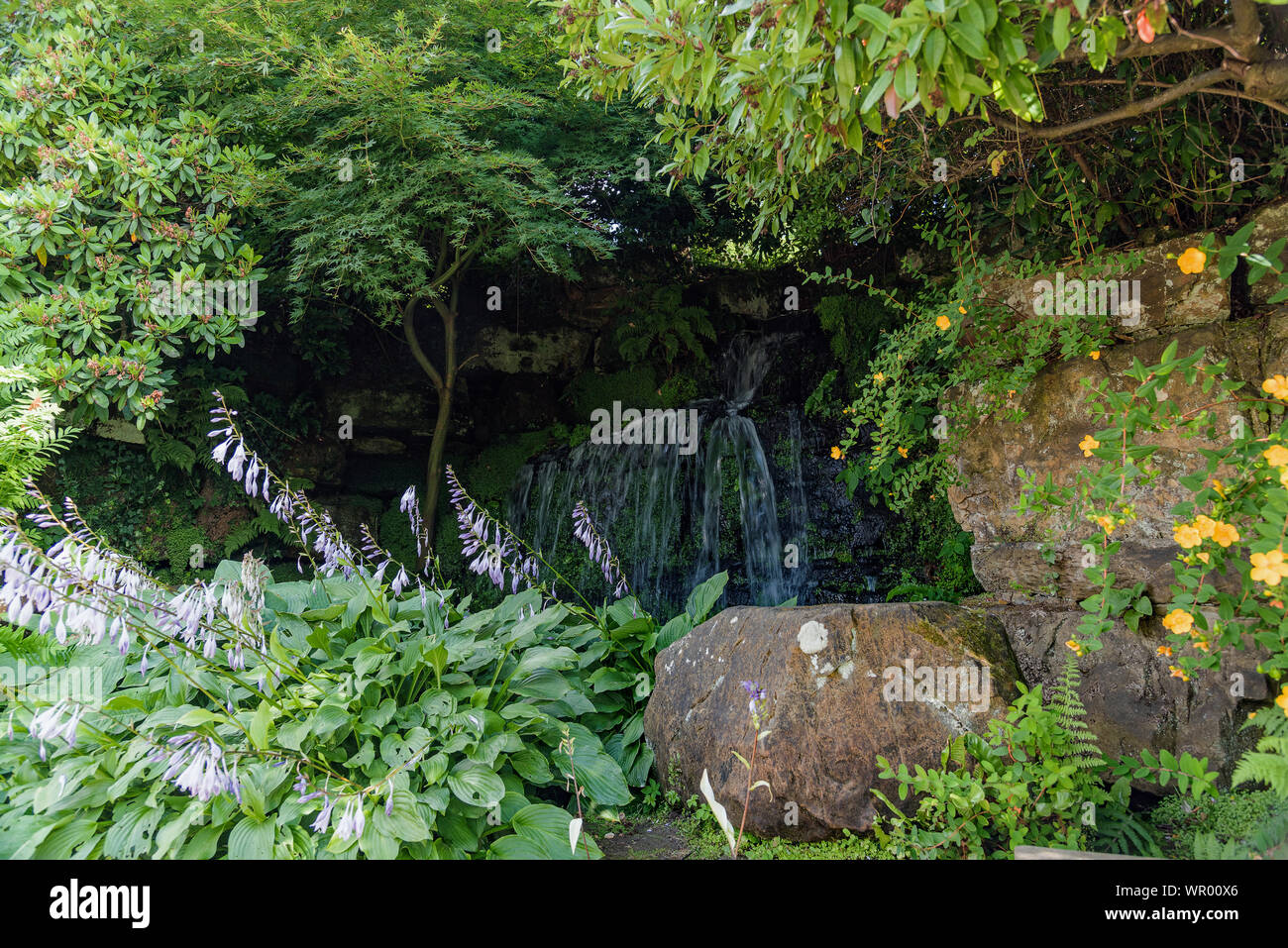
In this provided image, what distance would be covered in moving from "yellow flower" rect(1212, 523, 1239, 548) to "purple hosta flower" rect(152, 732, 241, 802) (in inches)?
120

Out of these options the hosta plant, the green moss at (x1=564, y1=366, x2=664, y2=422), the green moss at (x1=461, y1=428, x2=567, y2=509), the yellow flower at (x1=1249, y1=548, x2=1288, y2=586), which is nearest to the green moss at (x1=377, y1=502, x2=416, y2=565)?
the green moss at (x1=461, y1=428, x2=567, y2=509)

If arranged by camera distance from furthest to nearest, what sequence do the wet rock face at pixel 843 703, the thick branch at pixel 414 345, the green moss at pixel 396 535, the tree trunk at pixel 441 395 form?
the green moss at pixel 396 535 → the tree trunk at pixel 441 395 → the thick branch at pixel 414 345 → the wet rock face at pixel 843 703

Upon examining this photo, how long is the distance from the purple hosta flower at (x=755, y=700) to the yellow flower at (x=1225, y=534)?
1523 mm

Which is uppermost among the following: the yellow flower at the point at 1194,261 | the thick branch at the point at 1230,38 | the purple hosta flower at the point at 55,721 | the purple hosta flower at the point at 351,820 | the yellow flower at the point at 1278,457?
the thick branch at the point at 1230,38

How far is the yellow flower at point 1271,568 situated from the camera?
194 centimetres

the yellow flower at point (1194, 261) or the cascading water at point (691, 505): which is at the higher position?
the yellow flower at point (1194, 261)

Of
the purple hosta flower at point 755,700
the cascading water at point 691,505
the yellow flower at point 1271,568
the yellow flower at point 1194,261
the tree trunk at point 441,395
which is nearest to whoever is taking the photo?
the yellow flower at point 1271,568

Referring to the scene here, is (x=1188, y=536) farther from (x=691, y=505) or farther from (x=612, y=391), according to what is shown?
(x=612, y=391)

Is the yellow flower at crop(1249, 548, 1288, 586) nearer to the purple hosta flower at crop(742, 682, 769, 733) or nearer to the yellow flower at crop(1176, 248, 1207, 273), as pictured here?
the yellow flower at crop(1176, 248, 1207, 273)

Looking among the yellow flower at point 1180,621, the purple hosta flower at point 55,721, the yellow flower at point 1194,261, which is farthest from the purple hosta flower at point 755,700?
the purple hosta flower at point 55,721

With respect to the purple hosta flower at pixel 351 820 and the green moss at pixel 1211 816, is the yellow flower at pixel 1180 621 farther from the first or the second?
the purple hosta flower at pixel 351 820

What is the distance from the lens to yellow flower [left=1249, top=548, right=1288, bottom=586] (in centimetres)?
194

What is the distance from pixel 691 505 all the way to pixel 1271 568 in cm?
526
